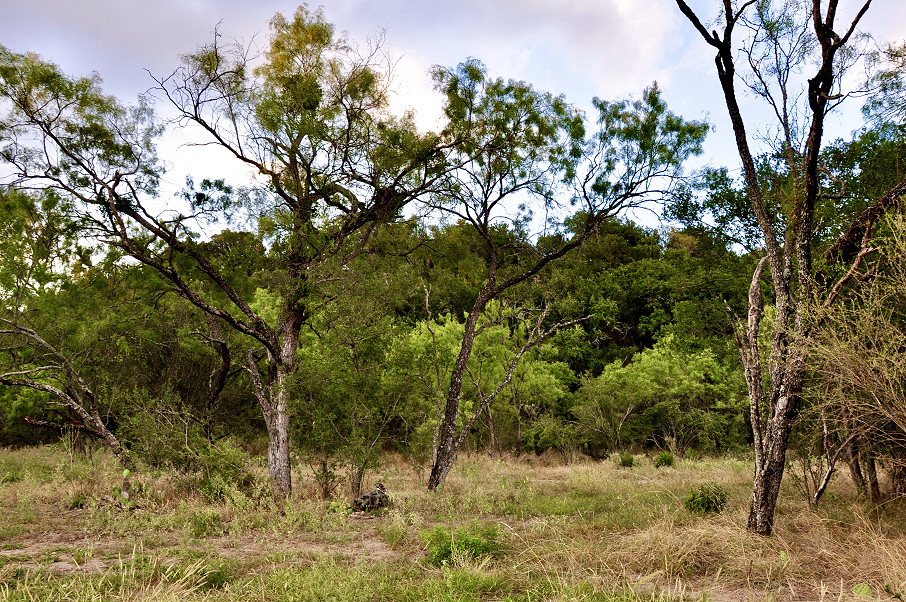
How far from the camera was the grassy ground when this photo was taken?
206 inches

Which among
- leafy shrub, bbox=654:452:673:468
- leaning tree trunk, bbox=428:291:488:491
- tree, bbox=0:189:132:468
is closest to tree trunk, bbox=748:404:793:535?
leaning tree trunk, bbox=428:291:488:491

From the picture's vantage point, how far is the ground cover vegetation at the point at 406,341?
6152mm

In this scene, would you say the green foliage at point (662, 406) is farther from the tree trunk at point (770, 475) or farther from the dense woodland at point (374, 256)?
the tree trunk at point (770, 475)

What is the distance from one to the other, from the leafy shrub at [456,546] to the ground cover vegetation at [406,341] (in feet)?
0.14

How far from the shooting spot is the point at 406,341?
13.2 meters

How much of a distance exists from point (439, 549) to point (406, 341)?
6998 mm

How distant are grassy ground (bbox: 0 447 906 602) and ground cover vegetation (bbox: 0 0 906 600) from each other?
2.3 inches

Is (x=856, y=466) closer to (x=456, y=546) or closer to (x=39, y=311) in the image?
(x=456, y=546)

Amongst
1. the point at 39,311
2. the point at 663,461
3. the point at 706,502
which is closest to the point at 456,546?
the point at 706,502

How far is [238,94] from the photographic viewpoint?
1124 cm

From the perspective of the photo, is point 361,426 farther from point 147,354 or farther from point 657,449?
point 657,449

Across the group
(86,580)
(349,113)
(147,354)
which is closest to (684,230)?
(349,113)

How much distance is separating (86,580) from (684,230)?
13891mm

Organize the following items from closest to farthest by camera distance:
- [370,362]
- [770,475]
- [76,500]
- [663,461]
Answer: [770,475] < [76,500] < [370,362] < [663,461]
